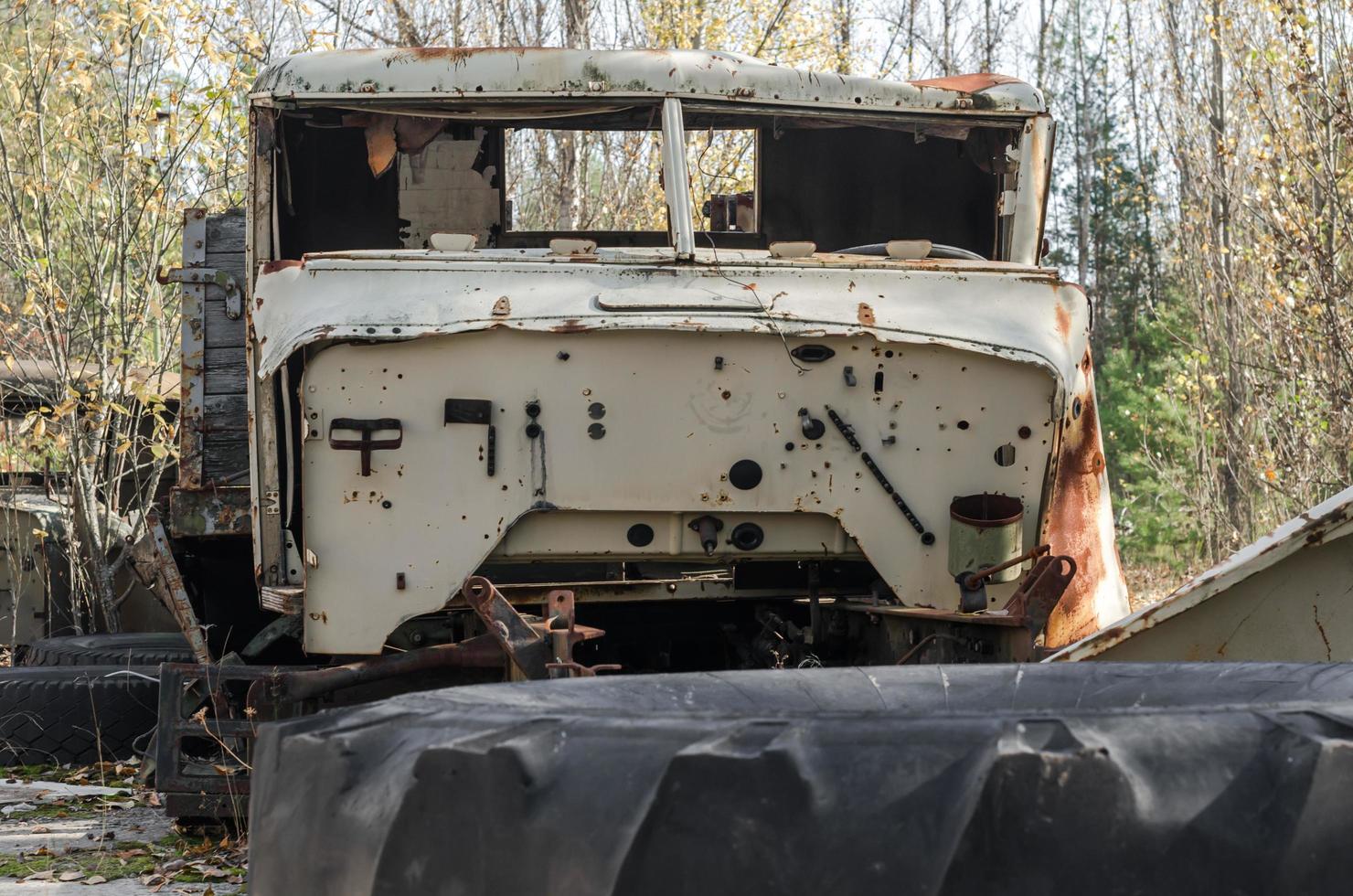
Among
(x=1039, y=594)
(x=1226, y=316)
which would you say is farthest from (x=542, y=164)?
(x=1039, y=594)

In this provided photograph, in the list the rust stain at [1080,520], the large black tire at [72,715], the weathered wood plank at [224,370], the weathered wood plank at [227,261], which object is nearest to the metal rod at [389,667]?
the weathered wood plank at [224,370]

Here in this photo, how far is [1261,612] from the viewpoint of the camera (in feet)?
10.7

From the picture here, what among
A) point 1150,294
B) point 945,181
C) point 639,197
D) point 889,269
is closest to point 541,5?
point 639,197

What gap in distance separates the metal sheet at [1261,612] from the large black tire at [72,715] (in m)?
A: 4.37

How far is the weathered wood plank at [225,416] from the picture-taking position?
549cm

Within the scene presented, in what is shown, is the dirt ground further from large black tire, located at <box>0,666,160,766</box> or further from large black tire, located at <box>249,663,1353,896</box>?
large black tire, located at <box>249,663,1353,896</box>

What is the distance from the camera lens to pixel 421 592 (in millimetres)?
4367

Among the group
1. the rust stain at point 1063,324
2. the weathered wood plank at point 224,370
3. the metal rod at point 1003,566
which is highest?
the rust stain at point 1063,324

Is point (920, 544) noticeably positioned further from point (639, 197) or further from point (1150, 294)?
point (1150, 294)

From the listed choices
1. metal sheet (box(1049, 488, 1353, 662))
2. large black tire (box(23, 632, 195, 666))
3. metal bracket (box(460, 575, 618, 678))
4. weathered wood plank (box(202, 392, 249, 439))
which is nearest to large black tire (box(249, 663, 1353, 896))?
metal sheet (box(1049, 488, 1353, 662))

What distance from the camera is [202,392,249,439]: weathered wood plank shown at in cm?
549

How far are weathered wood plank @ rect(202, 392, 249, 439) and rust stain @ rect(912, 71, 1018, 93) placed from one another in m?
2.58

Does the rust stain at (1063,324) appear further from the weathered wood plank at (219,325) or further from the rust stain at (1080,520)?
the weathered wood plank at (219,325)

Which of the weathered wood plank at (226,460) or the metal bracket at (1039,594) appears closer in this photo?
the metal bracket at (1039,594)
